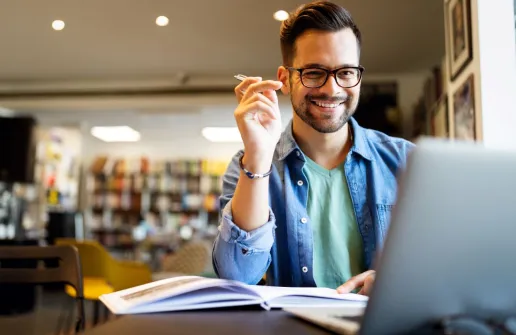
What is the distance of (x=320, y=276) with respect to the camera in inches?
43.4

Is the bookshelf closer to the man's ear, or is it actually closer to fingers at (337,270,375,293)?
the man's ear

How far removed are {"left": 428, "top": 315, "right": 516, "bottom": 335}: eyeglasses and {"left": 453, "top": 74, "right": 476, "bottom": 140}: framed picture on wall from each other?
7.44ft

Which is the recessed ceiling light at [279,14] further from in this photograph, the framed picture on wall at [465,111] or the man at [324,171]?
the man at [324,171]

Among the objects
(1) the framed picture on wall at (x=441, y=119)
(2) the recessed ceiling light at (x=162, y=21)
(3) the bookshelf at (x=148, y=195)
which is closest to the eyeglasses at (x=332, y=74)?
(1) the framed picture on wall at (x=441, y=119)

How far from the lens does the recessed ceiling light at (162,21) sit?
437 centimetres

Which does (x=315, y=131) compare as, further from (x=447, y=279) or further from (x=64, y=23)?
(x=64, y=23)

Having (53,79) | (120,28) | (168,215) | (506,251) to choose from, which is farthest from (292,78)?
(168,215)

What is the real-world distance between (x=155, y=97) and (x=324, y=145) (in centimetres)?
545

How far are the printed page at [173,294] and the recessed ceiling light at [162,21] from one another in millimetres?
3942

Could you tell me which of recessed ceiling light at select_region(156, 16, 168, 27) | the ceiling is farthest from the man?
recessed ceiling light at select_region(156, 16, 168, 27)

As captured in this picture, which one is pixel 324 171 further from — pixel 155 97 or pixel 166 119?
pixel 166 119

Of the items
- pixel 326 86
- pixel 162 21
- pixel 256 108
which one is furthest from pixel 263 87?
pixel 162 21

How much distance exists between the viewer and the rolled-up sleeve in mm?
893

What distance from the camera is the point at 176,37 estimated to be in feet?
15.7
